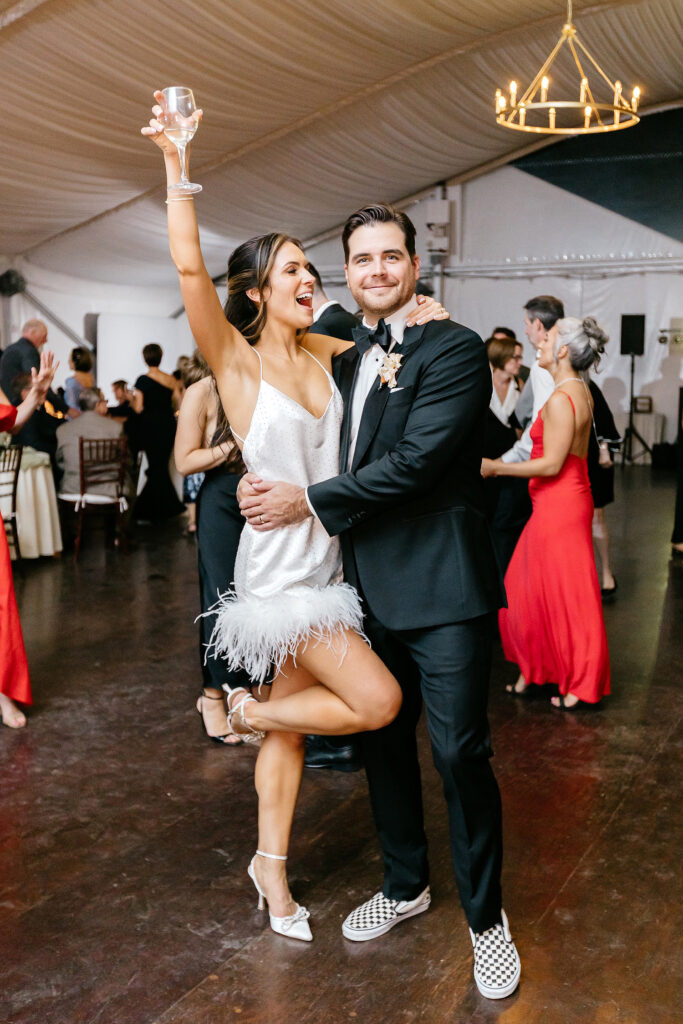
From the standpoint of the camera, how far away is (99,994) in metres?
2.11

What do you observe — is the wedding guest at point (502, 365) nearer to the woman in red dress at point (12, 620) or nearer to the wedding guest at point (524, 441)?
the wedding guest at point (524, 441)

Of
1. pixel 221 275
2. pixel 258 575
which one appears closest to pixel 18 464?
pixel 258 575

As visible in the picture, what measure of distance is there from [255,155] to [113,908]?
33.5 feet

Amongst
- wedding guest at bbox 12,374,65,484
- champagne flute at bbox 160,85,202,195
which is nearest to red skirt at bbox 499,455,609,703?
champagne flute at bbox 160,85,202,195

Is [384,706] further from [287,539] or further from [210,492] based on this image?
[210,492]

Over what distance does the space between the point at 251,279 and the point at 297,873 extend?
1.52 m

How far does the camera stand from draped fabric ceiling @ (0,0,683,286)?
7.52m

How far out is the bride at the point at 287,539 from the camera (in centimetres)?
209

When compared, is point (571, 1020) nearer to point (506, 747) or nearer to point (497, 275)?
point (506, 747)

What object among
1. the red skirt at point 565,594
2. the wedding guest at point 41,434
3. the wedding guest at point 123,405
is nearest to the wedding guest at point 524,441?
the red skirt at point 565,594

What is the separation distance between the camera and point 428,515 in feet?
6.84

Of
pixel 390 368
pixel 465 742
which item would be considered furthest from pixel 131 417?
pixel 465 742

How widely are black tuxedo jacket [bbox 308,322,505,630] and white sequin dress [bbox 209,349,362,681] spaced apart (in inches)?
2.5

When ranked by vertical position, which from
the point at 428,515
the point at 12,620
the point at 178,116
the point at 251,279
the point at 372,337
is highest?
the point at 178,116
